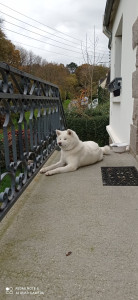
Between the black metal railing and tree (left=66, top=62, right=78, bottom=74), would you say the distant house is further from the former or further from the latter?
tree (left=66, top=62, right=78, bottom=74)

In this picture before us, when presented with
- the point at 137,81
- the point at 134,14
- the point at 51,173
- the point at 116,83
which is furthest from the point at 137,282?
the point at 116,83

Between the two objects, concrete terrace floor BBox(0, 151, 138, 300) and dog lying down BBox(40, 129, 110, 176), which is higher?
dog lying down BBox(40, 129, 110, 176)

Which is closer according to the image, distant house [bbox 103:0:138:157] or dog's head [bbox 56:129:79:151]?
dog's head [bbox 56:129:79:151]

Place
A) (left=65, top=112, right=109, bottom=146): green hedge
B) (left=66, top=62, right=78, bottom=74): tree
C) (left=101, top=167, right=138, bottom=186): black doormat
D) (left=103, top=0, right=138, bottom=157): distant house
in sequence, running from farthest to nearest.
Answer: (left=66, top=62, right=78, bottom=74): tree, (left=65, top=112, right=109, bottom=146): green hedge, (left=103, top=0, right=138, bottom=157): distant house, (left=101, top=167, right=138, bottom=186): black doormat

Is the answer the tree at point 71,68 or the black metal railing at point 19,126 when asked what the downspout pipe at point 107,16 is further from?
the tree at point 71,68

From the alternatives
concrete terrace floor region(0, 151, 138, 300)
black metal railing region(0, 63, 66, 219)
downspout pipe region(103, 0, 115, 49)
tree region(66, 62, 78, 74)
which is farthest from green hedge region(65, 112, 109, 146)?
tree region(66, 62, 78, 74)

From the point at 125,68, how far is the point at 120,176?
7.92 feet

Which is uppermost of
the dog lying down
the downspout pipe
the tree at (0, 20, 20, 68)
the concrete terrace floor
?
the tree at (0, 20, 20, 68)

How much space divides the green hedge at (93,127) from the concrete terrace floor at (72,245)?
26.2 feet

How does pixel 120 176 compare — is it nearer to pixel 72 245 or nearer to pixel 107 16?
pixel 72 245

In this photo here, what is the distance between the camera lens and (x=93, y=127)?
1009cm

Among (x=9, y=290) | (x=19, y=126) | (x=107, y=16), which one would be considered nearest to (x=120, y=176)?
(x=19, y=126)

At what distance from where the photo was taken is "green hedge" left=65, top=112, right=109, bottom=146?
33.0 feet

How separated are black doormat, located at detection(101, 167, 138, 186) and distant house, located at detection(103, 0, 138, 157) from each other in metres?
0.48
